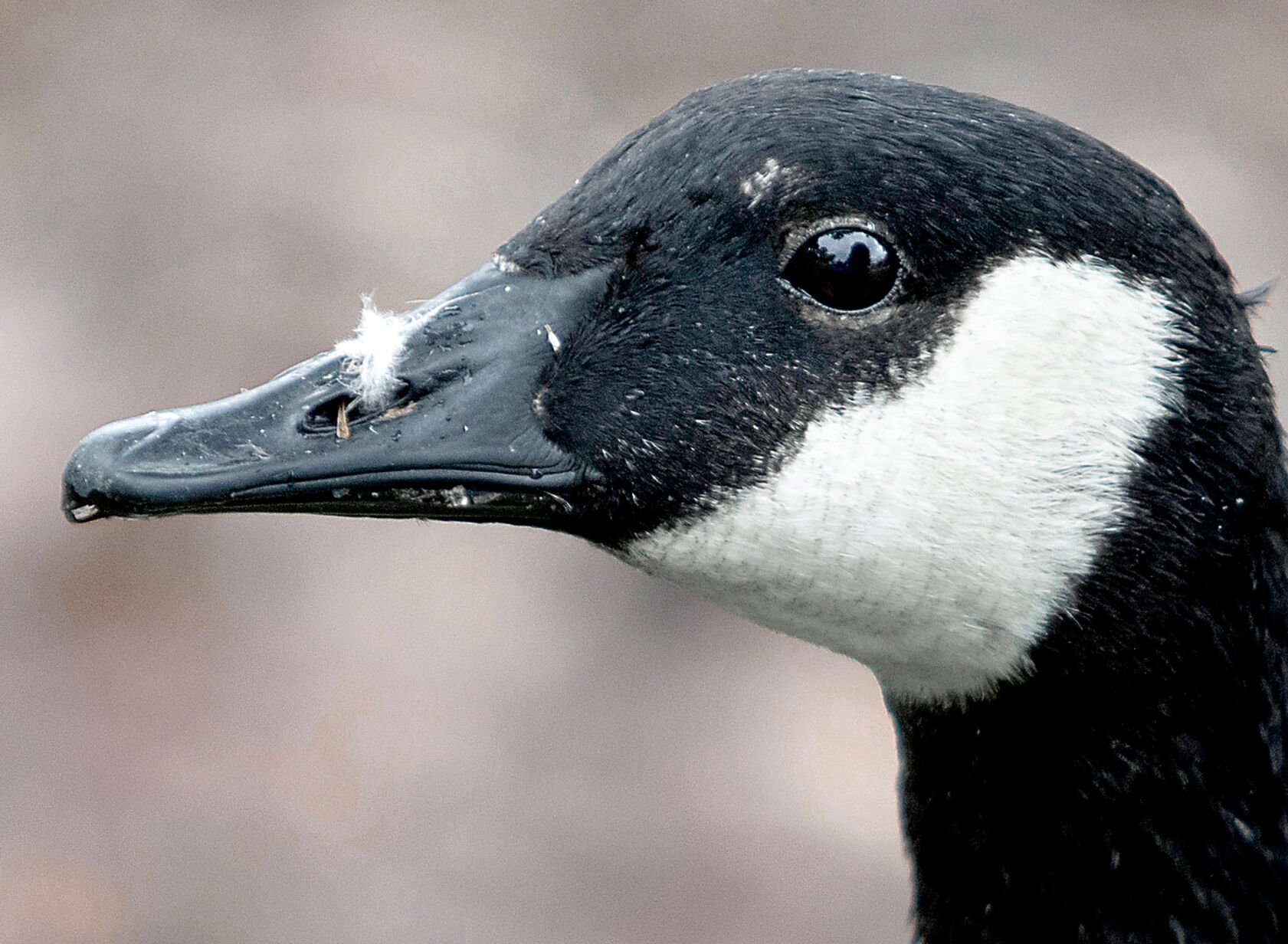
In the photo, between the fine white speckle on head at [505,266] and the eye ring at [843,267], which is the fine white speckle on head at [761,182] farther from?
the fine white speckle on head at [505,266]

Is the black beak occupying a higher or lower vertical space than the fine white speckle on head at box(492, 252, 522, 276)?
lower

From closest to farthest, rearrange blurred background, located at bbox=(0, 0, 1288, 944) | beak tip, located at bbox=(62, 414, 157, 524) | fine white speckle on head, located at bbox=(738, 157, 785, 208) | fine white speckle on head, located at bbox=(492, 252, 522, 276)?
1. beak tip, located at bbox=(62, 414, 157, 524)
2. fine white speckle on head, located at bbox=(738, 157, 785, 208)
3. fine white speckle on head, located at bbox=(492, 252, 522, 276)
4. blurred background, located at bbox=(0, 0, 1288, 944)

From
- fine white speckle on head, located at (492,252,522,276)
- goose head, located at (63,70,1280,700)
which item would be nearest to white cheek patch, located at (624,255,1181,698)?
goose head, located at (63,70,1280,700)

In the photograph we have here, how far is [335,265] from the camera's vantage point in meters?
8.08

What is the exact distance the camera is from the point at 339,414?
7.95ft

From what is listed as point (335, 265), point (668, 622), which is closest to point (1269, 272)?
point (668, 622)

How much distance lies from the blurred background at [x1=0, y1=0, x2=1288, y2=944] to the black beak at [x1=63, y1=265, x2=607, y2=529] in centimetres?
367

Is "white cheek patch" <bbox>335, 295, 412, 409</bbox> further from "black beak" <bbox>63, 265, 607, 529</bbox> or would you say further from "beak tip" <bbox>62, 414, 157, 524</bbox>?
"beak tip" <bbox>62, 414, 157, 524</bbox>

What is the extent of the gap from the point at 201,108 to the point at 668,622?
455 centimetres

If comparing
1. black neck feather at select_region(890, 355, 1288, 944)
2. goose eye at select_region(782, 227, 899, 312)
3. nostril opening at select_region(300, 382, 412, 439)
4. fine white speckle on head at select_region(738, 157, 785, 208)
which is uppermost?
fine white speckle on head at select_region(738, 157, 785, 208)

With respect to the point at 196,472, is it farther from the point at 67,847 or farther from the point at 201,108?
the point at 201,108

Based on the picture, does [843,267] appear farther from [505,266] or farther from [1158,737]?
[1158,737]

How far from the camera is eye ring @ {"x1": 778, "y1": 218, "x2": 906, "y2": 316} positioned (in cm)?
240

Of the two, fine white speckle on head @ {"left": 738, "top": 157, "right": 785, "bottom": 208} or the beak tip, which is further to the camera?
fine white speckle on head @ {"left": 738, "top": 157, "right": 785, "bottom": 208}
